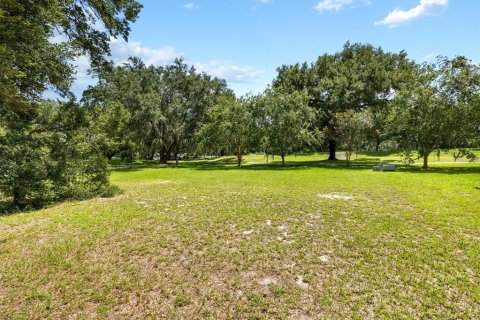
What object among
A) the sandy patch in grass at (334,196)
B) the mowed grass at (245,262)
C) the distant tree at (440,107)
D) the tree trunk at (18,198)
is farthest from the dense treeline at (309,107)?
the sandy patch in grass at (334,196)

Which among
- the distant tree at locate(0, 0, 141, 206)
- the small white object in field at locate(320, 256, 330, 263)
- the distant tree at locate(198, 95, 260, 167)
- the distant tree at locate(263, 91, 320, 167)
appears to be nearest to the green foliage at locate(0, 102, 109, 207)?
the distant tree at locate(0, 0, 141, 206)

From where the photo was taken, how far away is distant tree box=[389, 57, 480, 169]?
67.1 feet

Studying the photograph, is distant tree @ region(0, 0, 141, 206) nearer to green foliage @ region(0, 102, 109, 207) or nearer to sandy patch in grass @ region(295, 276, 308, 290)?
green foliage @ region(0, 102, 109, 207)

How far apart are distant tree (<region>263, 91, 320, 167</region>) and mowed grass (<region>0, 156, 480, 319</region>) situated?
53.6 feet

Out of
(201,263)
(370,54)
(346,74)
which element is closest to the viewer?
(201,263)

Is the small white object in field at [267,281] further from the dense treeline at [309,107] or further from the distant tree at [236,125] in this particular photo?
the distant tree at [236,125]

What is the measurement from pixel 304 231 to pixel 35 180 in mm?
10373

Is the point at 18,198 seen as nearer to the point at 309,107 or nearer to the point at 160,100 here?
the point at 160,100

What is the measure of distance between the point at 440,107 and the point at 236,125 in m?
17.0

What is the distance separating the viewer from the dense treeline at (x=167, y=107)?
25.3 ft

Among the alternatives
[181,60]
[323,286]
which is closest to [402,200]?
[323,286]

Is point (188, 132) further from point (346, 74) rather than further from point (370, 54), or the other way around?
point (370, 54)

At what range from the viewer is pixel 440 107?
2105 centimetres

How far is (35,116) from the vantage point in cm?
1084
